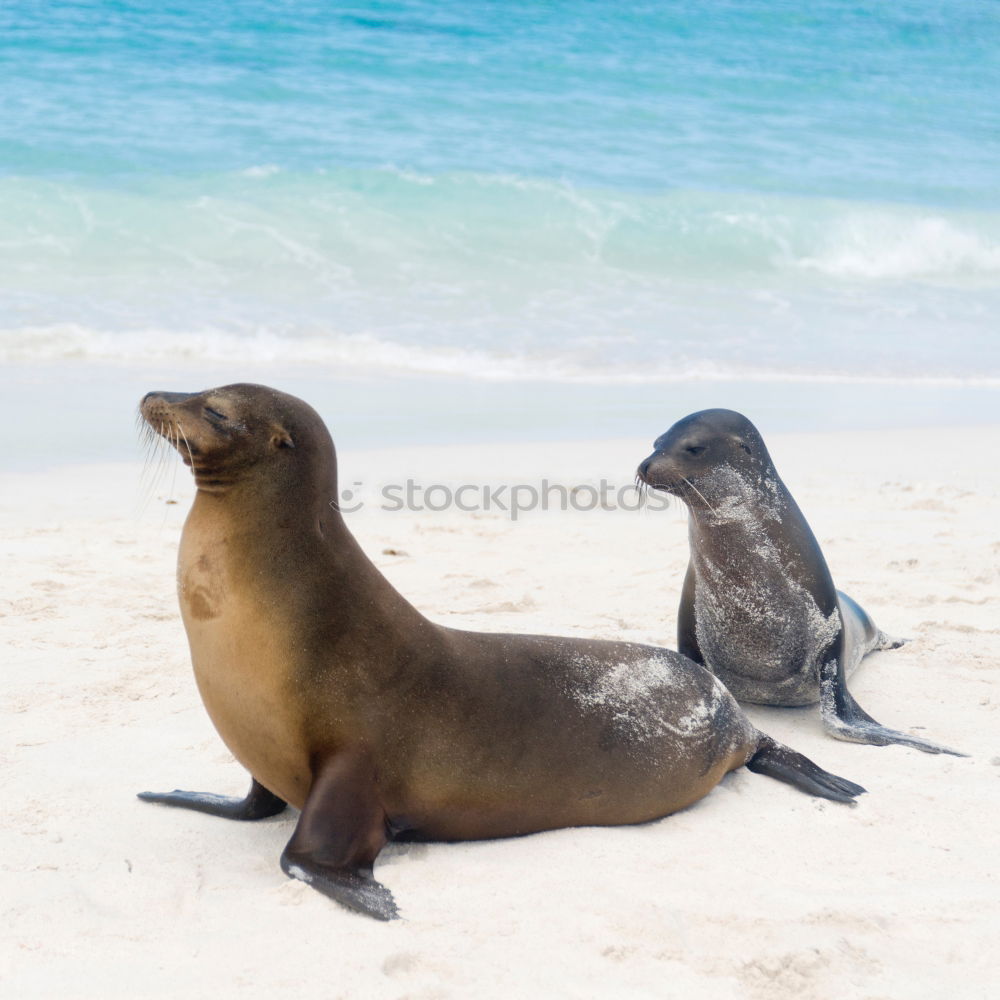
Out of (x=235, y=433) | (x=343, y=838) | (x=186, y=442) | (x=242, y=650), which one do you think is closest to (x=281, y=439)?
(x=235, y=433)

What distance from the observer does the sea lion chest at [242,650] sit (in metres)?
2.95

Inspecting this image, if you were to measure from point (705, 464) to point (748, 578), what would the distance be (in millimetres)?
440

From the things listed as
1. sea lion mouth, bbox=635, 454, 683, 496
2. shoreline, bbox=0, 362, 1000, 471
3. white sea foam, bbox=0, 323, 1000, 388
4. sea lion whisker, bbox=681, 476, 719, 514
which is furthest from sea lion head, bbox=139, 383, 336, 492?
white sea foam, bbox=0, 323, 1000, 388

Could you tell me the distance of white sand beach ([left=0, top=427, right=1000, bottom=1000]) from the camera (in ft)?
8.16

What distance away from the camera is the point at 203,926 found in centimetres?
262

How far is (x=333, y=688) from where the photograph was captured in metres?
2.99

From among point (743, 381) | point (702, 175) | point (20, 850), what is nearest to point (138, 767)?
point (20, 850)

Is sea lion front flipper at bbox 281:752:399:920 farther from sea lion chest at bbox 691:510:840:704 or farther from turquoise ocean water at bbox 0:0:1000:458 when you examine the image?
turquoise ocean water at bbox 0:0:1000:458

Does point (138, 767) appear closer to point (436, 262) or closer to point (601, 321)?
point (601, 321)

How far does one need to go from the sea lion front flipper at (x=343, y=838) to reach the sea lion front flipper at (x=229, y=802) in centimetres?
36

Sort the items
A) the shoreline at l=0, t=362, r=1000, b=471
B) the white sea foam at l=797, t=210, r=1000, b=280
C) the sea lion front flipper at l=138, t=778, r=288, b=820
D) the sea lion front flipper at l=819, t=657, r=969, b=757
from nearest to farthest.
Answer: the sea lion front flipper at l=138, t=778, r=288, b=820
the sea lion front flipper at l=819, t=657, r=969, b=757
the shoreline at l=0, t=362, r=1000, b=471
the white sea foam at l=797, t=210, r=1000, b=280

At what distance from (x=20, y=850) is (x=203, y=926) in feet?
2.16

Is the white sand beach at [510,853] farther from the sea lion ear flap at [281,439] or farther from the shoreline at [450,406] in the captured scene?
the shoreline at [450,406]

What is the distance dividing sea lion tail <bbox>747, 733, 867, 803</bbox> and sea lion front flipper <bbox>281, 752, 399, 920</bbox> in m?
1.31
